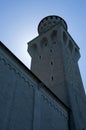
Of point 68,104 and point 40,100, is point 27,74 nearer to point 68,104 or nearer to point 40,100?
Answer: point 40,100

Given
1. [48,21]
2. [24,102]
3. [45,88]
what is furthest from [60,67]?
[48,21]

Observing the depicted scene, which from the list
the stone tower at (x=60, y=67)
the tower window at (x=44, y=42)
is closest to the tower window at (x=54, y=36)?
the stone tower at (x=60, y=67)

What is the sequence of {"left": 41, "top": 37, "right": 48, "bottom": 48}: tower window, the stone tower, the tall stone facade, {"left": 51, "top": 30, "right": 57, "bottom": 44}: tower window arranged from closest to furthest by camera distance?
the tall stone facade → the stone tower → {"left": 51, "top": 30, "right": 57, "bottom": 44}: tower window → {"left": 41, "top": 37, "right": 48, "bottom": 48}: tower window

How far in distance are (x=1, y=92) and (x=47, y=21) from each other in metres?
17.9

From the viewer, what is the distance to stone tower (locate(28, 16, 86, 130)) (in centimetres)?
1347

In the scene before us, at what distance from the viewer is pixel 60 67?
52.9 ft

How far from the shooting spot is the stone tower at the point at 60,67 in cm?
1347

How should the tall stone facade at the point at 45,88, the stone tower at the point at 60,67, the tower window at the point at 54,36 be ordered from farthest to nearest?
the tower window at the point at 54,36, the stone tower at the point at 60,67, the tall stone facade at the point at 45,88

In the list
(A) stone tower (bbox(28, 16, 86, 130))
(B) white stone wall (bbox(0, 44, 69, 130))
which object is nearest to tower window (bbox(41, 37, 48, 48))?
(A) stone tower (bbox(28, 16, 86, 130))

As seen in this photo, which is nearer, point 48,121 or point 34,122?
point 34,122

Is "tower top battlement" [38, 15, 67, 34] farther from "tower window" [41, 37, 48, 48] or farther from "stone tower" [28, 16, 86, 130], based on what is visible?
"tower window" [41, 37, 48, 48]

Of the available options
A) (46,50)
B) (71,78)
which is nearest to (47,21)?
(46,50)

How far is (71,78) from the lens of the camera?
51.7ft

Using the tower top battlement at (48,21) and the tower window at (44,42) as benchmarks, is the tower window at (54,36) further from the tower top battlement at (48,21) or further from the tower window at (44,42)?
the tower top battlement at (48,21)
